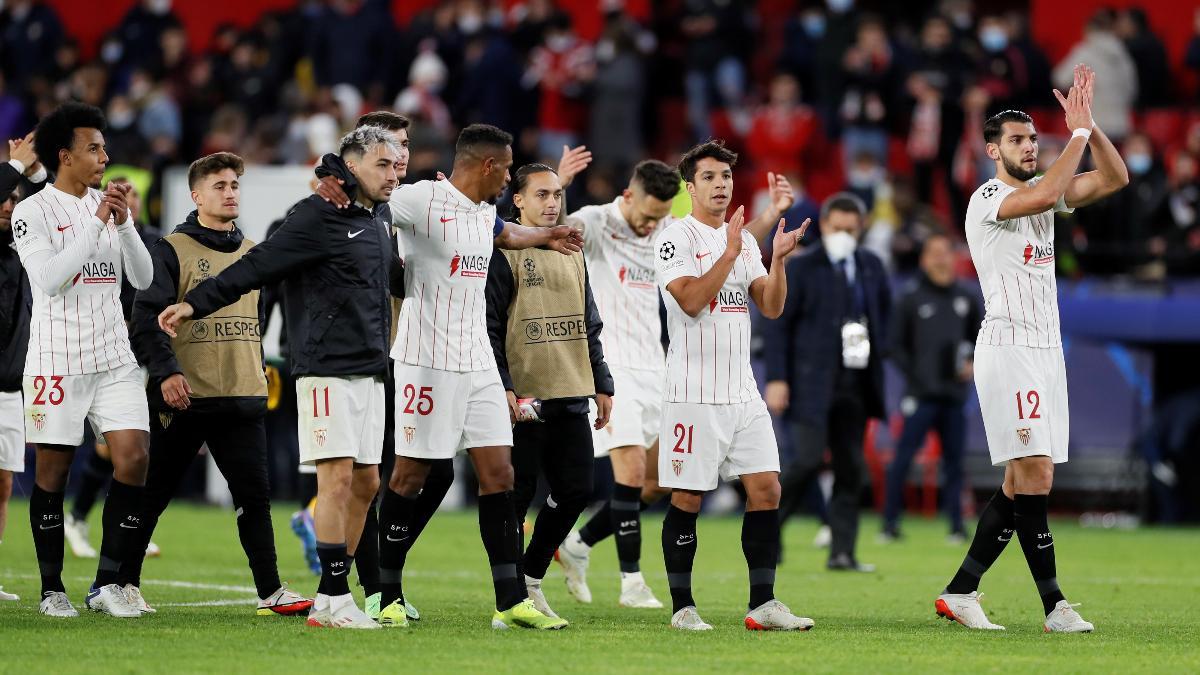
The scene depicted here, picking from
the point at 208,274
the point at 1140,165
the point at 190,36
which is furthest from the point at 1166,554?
the point at 190,36

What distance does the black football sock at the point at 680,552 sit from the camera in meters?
8.98

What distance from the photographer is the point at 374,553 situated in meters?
9.52

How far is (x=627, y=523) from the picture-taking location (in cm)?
1074

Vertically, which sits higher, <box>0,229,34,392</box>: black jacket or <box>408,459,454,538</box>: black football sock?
<box>0,229,34,392</box>: black jacket

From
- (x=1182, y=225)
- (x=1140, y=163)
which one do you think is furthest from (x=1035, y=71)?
(x=1182, y=225)

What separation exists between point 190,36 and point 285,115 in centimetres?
658

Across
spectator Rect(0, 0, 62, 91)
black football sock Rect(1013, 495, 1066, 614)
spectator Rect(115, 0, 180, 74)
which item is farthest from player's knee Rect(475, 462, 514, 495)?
spectator Rect(0, 0, 62, 91)

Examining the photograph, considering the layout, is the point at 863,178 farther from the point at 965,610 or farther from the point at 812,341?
the point at 965,610

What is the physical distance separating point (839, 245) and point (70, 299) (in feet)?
20.2

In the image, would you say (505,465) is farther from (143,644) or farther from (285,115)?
(285,115)

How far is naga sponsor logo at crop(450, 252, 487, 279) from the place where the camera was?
8.80 metres

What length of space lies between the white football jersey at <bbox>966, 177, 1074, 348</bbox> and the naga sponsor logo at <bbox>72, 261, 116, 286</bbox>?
441 cm

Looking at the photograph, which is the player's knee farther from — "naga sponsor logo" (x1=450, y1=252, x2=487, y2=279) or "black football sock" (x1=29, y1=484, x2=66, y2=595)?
"black football sock" (x1=29, y1=484, x2=66, y2=595)

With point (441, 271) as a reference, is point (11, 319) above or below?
below
